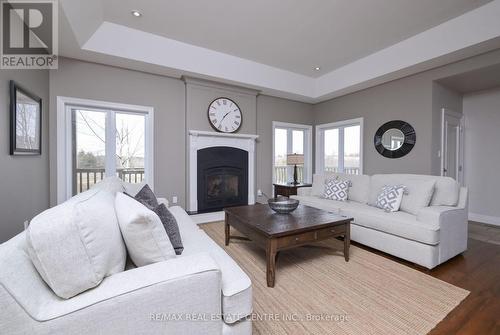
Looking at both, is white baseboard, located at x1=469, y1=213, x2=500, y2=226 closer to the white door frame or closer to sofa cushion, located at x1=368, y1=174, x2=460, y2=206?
the white door frame

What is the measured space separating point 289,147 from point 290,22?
272 centimetres

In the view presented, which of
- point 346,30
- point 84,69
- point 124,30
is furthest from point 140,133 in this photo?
point 346,30

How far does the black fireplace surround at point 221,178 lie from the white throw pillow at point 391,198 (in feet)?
→ 7.89

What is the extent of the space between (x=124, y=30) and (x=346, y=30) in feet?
10.2

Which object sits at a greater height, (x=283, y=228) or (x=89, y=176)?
(x=89, y=176)

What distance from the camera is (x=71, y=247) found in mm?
902

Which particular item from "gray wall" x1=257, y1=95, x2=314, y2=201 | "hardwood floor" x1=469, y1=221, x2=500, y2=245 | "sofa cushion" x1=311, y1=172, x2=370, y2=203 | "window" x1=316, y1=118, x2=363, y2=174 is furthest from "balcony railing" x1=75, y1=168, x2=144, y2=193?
"hardwood floor" x1=469, y1=221, x2=500, y2=245

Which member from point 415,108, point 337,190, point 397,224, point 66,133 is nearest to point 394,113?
point 415,108

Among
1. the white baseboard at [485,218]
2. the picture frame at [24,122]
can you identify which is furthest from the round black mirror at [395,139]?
the picture frame at [24,122]

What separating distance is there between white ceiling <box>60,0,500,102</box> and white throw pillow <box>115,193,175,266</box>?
226cm

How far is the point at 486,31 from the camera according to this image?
2643 millimetres

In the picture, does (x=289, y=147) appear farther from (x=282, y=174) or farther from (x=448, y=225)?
(x=448, y=225)

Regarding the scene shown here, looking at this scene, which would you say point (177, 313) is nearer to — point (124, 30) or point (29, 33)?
point (29, 33)

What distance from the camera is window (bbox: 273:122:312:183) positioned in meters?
5.05
